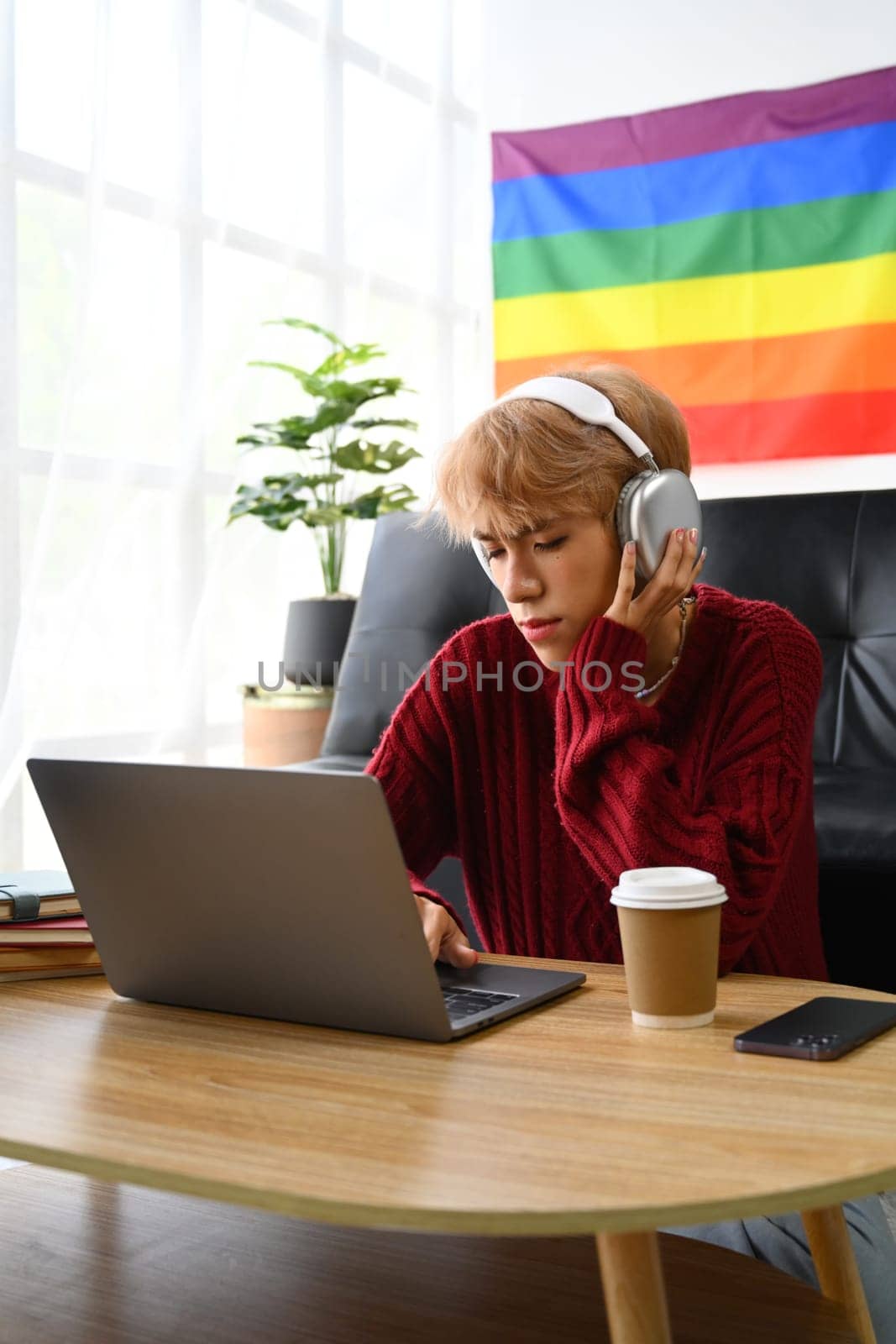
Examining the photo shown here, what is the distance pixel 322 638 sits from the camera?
3164 millimetres

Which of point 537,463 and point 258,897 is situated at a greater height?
point 537,463

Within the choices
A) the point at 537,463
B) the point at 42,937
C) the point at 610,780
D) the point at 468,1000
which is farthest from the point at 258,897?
the point at 537,463

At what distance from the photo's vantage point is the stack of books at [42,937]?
1006 mm

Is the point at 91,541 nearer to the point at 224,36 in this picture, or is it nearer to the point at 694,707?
the point at 224,36

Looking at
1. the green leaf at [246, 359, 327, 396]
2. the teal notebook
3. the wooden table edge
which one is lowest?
the wooden table edge

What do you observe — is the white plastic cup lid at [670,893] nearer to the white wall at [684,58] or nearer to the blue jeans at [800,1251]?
the blue jeans at [800,1251]

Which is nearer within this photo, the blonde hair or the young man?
the young man

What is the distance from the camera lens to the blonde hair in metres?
1.21

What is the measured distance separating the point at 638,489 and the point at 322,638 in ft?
6.55

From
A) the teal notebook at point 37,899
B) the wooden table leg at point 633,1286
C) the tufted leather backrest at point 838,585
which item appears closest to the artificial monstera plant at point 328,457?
the tufted leather backrest at point 838,585

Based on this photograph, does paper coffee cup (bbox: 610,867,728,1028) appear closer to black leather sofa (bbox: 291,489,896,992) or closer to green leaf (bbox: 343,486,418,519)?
black leather sofa (bbox: 291,489,896,992)

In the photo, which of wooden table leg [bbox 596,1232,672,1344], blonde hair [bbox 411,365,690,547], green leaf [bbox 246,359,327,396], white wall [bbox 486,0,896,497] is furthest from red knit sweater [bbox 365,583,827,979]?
white wall [bbox 486,0,896,497]

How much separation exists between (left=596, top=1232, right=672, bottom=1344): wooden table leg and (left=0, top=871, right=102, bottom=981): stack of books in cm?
51

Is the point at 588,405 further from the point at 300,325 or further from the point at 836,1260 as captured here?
the point at 300,325
